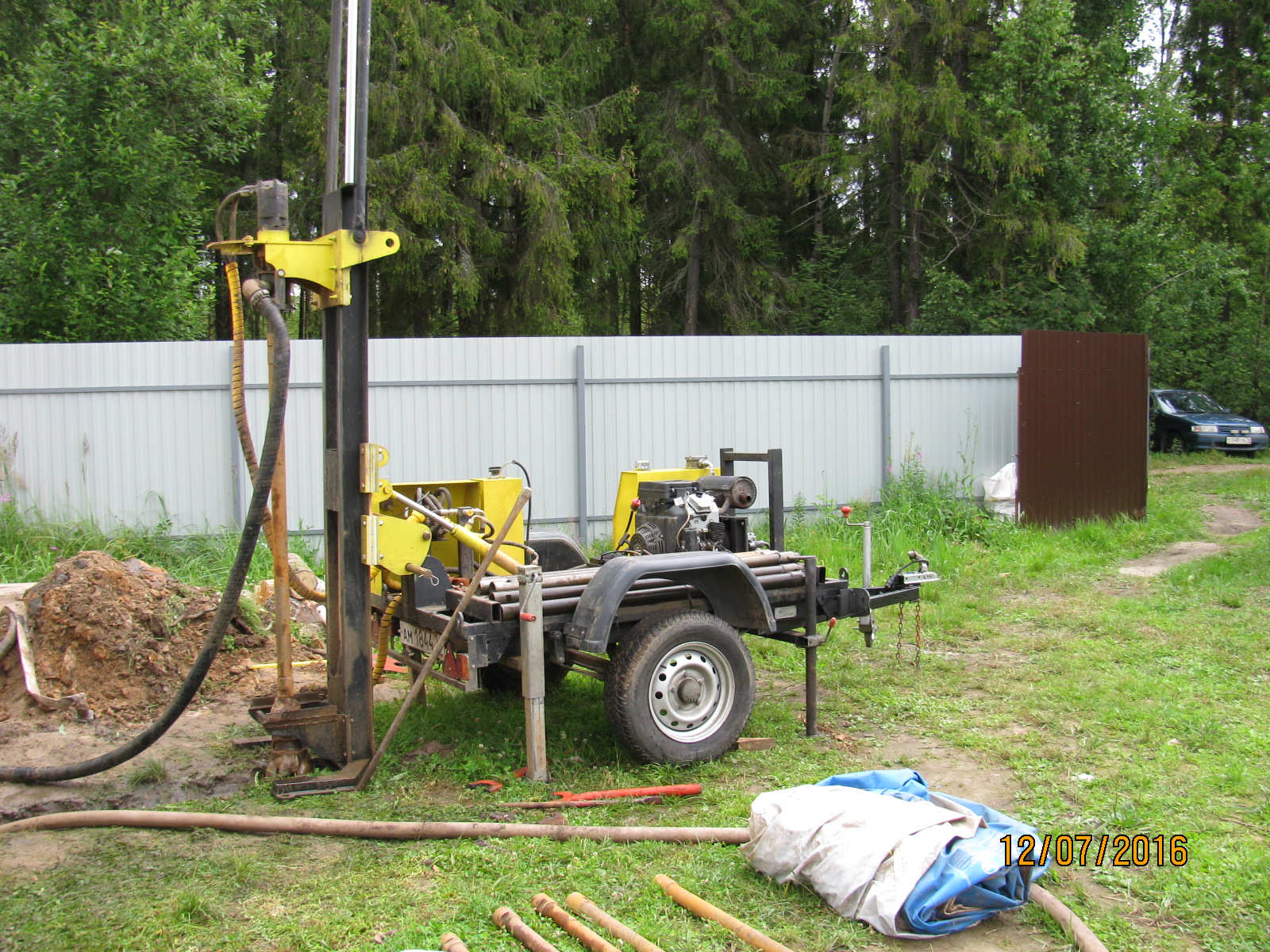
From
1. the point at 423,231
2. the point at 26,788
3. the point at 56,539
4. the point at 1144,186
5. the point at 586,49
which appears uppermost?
the point at 586,49

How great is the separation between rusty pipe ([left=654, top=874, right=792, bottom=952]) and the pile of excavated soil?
12.2 feet

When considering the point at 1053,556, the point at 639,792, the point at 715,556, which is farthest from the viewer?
the point at 1053,556

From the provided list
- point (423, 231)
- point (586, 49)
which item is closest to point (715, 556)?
point (423, 231)

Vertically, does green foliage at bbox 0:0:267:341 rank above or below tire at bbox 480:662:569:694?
above

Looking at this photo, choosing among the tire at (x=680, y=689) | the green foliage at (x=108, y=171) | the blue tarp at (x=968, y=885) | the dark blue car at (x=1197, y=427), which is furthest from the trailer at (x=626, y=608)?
the dark blue car at (x=1197, y=427)

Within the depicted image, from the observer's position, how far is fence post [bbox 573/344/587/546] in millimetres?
10531

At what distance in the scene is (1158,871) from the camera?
3807 millimetres

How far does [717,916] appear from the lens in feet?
11.0

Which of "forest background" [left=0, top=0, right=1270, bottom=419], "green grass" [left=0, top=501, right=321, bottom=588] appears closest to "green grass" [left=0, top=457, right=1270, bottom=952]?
"green grass" [left=0, top=501, right=321, bottom=588]

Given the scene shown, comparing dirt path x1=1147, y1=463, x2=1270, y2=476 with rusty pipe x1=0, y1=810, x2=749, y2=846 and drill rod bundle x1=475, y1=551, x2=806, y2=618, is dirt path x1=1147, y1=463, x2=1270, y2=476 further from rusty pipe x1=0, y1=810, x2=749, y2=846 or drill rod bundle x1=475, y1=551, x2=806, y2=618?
rusty pipe x1=0, y1=810, x2=749, y2=846

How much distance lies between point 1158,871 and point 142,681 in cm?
533

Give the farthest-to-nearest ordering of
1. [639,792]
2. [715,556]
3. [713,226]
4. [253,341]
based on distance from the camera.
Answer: [713,226], [253,341], [715,556], [639,792]

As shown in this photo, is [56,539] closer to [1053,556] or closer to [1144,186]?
[1053,556]

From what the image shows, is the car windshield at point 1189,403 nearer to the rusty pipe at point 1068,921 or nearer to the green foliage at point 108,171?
the green foliage at point 108,171
